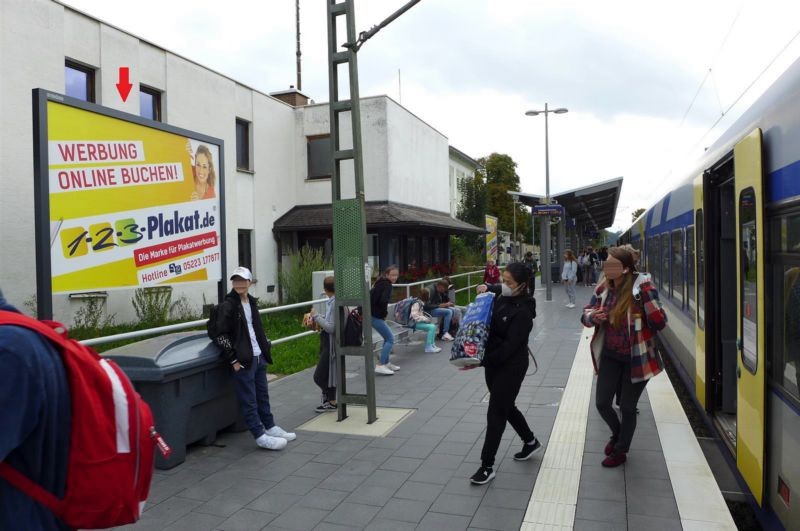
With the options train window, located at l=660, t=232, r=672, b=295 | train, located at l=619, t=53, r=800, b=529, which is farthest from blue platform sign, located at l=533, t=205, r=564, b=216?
train, located at l=619, t=53, r=800, b=529

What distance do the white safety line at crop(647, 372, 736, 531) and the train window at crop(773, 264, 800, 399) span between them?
111cm

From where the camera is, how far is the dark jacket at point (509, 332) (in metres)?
4.61

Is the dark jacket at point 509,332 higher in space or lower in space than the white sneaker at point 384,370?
higher

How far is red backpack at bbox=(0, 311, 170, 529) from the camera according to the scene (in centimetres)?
186

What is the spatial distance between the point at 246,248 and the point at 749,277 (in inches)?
681

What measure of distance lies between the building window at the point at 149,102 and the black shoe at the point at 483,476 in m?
13.8

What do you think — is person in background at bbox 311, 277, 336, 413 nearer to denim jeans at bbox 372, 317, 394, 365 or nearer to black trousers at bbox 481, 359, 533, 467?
denim jeans at bbox 372, 317, 394, 365

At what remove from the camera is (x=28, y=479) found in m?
1.82

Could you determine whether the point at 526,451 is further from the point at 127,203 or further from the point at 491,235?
the point at 491,235

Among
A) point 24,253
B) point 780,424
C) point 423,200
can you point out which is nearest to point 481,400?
point 780,424

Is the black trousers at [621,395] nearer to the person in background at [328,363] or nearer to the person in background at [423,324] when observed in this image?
the person in background at [328,363]

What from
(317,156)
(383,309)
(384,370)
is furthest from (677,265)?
(317,156)

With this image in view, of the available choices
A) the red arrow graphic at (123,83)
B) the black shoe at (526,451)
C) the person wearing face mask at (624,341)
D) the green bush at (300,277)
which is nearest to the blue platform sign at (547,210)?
the green bush at (300,277)

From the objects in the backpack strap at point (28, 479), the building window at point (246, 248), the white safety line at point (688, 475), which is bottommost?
the white safety line at point (688, 475)
